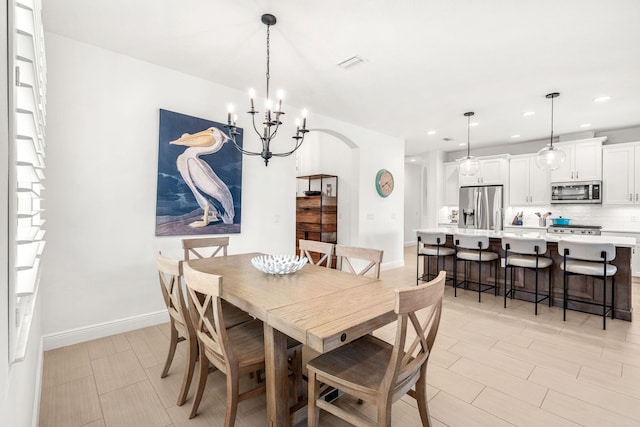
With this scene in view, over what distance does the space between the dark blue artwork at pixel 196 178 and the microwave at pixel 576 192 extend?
19.7 ft

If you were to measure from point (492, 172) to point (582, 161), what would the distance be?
157 centimetres

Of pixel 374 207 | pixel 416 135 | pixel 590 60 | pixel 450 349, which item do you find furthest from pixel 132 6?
pixel 416 135

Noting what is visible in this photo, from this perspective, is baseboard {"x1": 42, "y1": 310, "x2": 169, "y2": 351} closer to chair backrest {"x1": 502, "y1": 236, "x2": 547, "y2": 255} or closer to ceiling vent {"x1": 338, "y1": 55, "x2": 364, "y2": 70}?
ceiling vent {"x1": 338, "y1": 55, "x2": 364, "y2": 70}

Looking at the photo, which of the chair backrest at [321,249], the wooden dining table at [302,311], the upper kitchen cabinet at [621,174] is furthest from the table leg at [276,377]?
the upper kitchen cabinet at [621,174]

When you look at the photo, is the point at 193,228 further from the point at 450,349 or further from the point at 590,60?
the point at 590,60

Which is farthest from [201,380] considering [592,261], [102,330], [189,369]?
[592,261]

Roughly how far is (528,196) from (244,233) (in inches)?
232

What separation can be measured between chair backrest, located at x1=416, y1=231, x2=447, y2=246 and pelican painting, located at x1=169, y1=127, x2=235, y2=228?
277 cm

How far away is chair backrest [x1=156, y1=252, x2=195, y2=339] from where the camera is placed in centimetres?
180

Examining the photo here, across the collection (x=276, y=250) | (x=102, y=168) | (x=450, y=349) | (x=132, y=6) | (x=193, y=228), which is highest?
(x=132, y=6)

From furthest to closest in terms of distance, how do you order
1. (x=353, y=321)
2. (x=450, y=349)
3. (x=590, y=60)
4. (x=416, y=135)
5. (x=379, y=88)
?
1. (x=416, y=135)
2. (x=379, y=88)
3. (x=590, y=60)
4. (x=450, y=349)
5. (x=353, y=321)

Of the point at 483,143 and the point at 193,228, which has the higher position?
the point at 483,143

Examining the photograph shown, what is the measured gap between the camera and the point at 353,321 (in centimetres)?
140

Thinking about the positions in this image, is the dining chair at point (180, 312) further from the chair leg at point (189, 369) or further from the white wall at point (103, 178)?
the white wall at point (103, 178)
